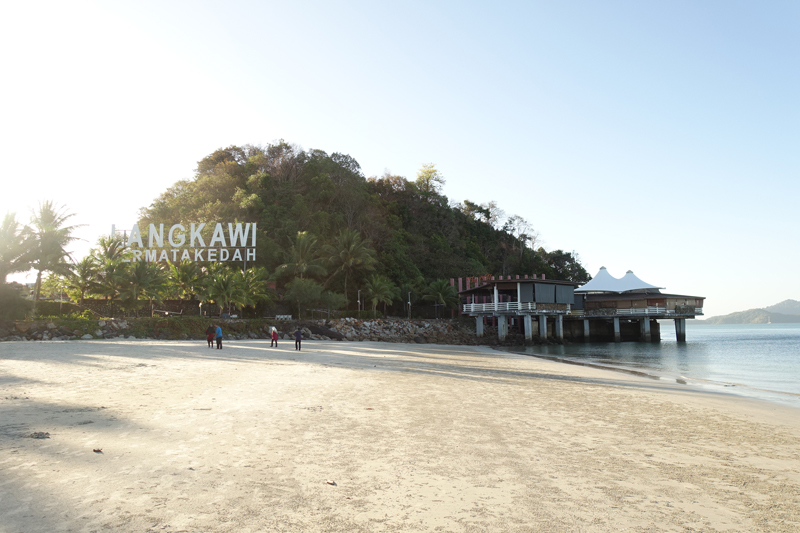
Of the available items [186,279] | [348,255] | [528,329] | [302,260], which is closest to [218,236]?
[186,279]

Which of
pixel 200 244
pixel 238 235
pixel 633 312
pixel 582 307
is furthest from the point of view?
pixel 582 307

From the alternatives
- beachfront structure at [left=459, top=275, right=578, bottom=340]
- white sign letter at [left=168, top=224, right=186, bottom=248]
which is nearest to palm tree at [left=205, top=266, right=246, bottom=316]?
white sign letter at [left=168, top=224, right=186, bottom=248]

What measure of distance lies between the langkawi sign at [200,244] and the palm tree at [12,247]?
47.8ft

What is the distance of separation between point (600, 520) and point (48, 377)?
13.0m

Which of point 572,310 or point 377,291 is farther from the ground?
point 377,291

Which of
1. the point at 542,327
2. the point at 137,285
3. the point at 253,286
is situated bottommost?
the point at 542,327

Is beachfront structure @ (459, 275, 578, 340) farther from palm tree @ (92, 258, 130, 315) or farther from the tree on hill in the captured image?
palm tree @ (92, 258, 130, 315)

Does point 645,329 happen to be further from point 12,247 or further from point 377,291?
point 12,247

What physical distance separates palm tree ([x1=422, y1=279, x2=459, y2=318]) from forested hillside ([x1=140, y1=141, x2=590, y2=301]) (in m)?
3.16

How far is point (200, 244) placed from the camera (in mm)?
47438

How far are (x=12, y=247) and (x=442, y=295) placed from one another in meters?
39.8

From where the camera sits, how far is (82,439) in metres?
6.10

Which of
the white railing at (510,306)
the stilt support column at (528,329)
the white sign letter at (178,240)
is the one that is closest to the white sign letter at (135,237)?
the white sign letter at (178,240)

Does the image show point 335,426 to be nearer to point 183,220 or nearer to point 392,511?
point 392,511
